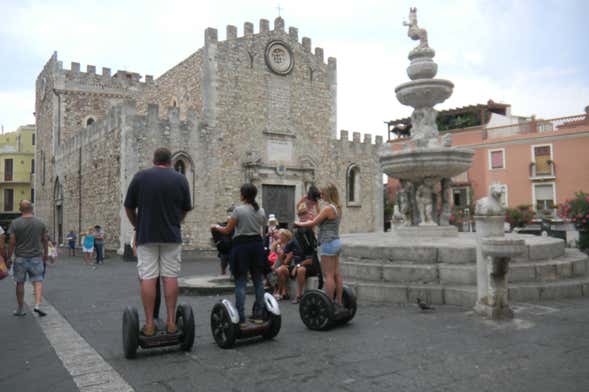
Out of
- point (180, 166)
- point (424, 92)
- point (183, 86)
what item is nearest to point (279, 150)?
point (180, 166)

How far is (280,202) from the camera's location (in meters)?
23.2

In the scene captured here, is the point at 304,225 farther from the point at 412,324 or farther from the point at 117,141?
the point at 117,141

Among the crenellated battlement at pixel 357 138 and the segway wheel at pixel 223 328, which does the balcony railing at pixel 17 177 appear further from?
the segway wheel at pixel 223 328

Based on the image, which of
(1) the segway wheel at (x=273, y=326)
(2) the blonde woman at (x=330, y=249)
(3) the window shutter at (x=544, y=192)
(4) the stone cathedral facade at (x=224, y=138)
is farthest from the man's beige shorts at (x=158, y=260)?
(3) the window shutter at (x=544, y=192)

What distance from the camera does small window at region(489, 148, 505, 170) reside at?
32031mm

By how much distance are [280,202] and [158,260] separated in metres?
18.6

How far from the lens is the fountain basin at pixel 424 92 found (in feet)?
31.8

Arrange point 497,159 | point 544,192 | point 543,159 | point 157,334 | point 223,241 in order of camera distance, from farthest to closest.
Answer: point 497,159
point 544,192
point 543,159
point 223,241
point 157,334

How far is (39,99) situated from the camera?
33.7m

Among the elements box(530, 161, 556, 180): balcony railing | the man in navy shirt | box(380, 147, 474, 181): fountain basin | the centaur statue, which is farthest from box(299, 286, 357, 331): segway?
box(530, 161, 556, 180): balcony railing

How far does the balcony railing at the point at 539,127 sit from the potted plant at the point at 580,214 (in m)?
19.5

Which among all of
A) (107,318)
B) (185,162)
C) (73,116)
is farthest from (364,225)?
(107,318)

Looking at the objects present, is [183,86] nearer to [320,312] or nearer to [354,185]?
[354,185]

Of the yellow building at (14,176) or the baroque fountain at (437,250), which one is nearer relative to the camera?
the baroque fountain at (437,250)
